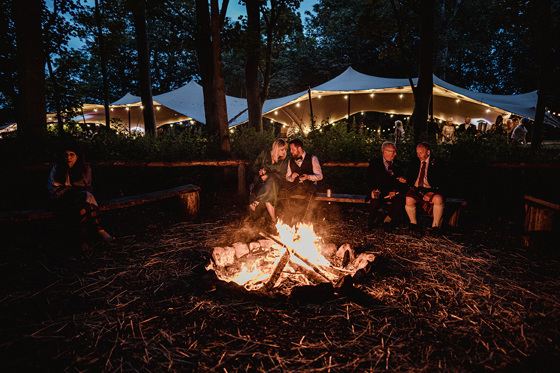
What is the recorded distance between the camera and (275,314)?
7.66 feet

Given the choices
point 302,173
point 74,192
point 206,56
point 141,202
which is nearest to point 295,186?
point 302,173

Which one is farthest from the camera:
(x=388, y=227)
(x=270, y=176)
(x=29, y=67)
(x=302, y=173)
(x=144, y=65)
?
(x=144, y=65)

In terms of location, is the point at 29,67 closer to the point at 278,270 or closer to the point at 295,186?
the point at 295,186

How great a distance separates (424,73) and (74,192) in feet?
26.9

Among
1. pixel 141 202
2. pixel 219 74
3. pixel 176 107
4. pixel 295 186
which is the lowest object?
pixel 141 202

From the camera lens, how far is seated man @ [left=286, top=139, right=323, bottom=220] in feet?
15.2

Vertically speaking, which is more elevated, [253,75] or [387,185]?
[253,75]

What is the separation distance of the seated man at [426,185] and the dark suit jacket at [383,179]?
0.58ft

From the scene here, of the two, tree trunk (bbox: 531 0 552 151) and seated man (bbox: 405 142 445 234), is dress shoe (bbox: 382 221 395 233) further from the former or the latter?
tree trunk (bbox: 531 0 552 151)

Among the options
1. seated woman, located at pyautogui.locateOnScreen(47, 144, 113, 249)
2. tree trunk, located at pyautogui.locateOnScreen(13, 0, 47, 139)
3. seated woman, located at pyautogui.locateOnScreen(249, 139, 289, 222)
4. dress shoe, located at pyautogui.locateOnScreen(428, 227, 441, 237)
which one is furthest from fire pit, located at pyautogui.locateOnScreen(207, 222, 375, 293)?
tree trunk, located at pyautogui.locateOnScreen(13, 0, 47, 139)

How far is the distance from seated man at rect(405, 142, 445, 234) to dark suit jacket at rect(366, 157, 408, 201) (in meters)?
0.18

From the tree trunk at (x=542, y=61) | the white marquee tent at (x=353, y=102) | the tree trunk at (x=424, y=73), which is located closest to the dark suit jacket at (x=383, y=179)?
the tree trunk at (x=424, y=73)

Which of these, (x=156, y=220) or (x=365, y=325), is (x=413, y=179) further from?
(x=156, y=220)

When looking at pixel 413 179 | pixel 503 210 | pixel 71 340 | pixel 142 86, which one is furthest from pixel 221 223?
pixel 142 86
